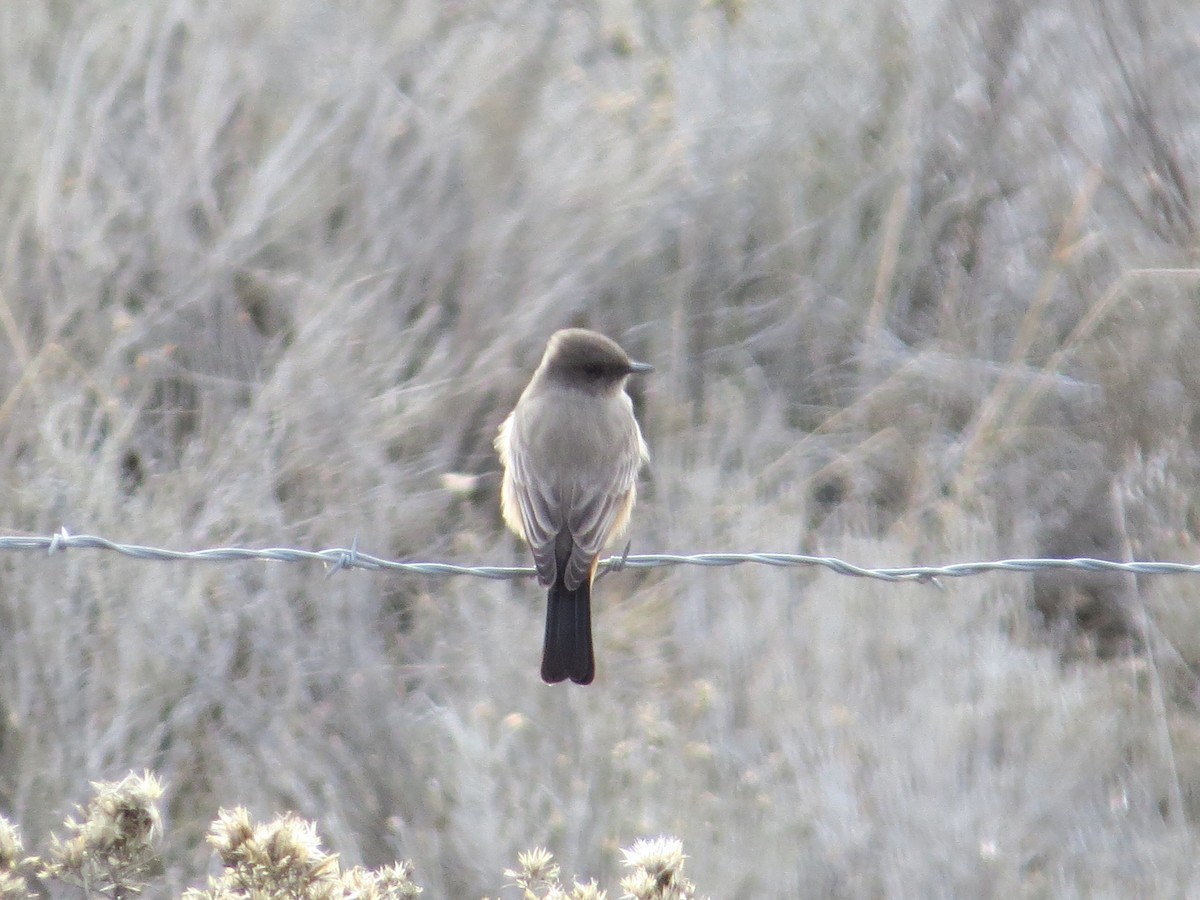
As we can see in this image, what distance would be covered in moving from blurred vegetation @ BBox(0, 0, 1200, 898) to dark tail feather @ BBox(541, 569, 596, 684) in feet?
1.13

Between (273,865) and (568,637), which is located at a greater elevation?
(568,637)

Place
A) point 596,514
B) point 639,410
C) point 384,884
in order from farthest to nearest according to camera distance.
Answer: point 639,410 → point 596,514 → point 384,884

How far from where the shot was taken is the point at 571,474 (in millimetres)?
4492

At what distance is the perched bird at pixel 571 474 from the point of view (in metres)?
4.26

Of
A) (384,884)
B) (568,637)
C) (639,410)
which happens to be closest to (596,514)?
(568,637)

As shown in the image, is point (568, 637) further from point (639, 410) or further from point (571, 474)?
point (639, 410)

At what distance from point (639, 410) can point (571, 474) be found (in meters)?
2.04

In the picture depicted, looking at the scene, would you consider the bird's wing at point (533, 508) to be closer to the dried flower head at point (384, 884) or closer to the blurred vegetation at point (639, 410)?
the blurred vegetation at point (639, 410)

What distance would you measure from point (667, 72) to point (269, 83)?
186cm

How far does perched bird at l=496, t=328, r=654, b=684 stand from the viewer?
168 inches

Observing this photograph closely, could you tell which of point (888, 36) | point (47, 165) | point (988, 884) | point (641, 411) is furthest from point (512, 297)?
point (988, 884)

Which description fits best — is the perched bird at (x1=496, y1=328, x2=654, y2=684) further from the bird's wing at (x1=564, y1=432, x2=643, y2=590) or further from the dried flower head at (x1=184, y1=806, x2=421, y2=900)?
the dried flower head at (x1=184, y1=806, x2=421, y2=900)

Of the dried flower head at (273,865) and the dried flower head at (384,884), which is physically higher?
the dried flower head at (273,865)

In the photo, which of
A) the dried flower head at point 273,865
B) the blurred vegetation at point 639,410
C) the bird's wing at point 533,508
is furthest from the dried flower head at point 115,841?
the bird's wing at point 533,508
